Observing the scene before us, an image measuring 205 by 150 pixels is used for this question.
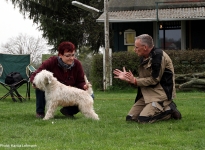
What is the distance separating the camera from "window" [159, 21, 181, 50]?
19.8 meters

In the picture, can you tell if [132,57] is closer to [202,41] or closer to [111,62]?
[111,62]

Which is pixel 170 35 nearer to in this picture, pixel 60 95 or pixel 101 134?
pixel 60 95

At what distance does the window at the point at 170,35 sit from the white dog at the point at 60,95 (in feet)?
44.5

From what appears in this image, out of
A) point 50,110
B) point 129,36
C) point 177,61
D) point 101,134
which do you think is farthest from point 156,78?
point 129,36

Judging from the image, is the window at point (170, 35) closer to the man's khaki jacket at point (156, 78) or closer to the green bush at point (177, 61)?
the green bush at point (177, 61)

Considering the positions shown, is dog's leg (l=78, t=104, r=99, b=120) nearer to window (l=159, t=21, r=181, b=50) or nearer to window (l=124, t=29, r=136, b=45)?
window (l=159, t=21, r=181, b=50)

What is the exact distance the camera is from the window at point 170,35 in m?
19.8

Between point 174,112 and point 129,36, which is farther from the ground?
point 129,36

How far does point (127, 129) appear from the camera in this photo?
18.6 feet

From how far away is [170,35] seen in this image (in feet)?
65.7

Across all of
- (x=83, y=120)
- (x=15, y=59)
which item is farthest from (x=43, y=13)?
(x=83, y=120)

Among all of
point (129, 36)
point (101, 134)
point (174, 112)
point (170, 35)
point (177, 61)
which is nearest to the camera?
point (101, 134)

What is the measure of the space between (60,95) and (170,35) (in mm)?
14091

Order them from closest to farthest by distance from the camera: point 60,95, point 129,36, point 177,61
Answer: point 60,95
point 177,61
point 129,36
